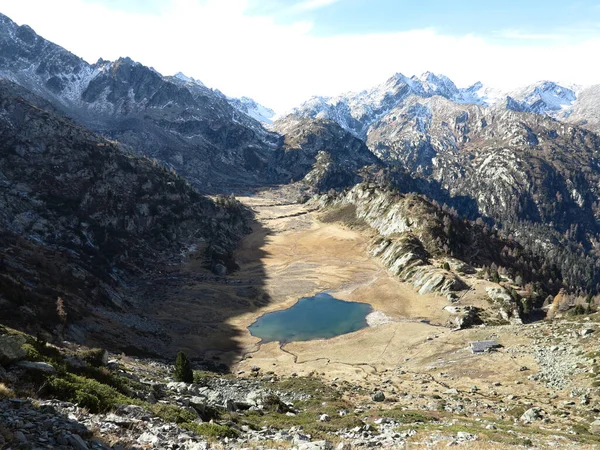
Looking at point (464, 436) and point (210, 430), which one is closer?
point (210, 430)

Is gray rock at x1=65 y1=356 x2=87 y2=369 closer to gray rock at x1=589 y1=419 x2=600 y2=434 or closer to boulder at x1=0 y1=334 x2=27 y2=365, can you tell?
boulder at x1=0 y1=334 x2=27 y2=365

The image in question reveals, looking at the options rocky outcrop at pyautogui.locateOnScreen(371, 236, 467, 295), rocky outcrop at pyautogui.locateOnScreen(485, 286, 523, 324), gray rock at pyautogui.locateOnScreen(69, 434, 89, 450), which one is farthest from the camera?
rocky outcrop at pyautogui.locateOnScreen(371, 236, 467, 295)

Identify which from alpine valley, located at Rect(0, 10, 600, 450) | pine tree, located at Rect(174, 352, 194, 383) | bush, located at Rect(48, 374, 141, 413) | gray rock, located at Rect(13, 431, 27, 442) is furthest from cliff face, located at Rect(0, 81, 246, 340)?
gray rock, located at Rect(13, 431, 27, 442)

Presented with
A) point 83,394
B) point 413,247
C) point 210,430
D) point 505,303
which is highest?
point 83,394

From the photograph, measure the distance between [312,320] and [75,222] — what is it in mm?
91318

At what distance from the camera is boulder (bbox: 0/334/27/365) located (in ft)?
73.5

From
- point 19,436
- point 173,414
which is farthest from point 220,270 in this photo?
point 19,436

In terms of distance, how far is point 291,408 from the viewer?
139ft

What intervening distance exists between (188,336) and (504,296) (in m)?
83.4

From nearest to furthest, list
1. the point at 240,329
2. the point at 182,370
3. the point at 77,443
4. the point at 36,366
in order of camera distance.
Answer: the point at 77,443
the point at 36,366
the point at 182,370
the point at 240,329

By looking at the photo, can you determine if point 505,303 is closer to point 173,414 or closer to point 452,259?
point 452,259

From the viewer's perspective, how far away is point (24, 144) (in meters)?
171

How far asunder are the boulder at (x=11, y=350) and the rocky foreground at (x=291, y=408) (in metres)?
0.06

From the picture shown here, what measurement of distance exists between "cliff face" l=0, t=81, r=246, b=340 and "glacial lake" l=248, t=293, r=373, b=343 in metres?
→ 39.0
